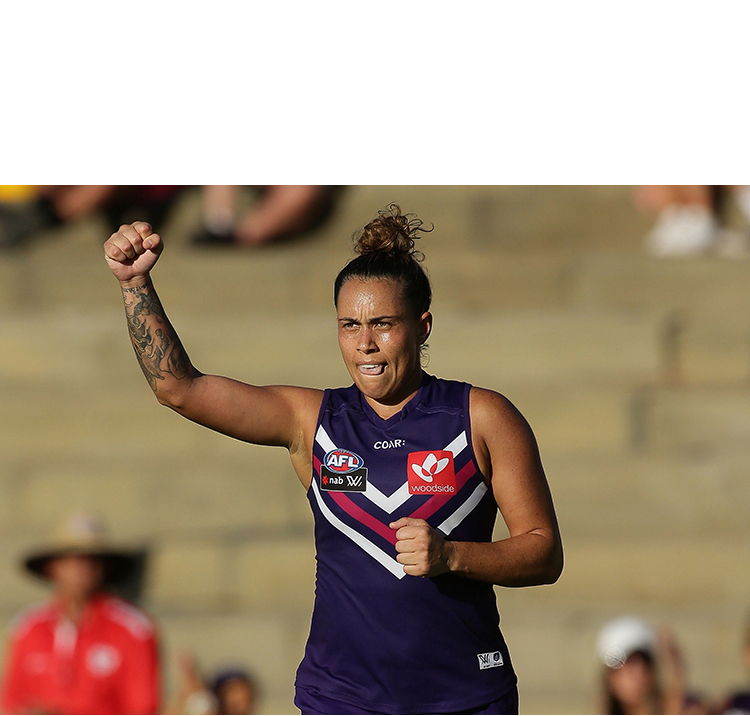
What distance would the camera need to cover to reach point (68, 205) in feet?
27.8

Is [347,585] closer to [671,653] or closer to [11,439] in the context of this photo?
[671,653]

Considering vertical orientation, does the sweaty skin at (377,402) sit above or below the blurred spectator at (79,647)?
above

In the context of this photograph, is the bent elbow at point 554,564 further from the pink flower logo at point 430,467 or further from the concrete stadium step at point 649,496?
the concrete stadium step at point 649,496

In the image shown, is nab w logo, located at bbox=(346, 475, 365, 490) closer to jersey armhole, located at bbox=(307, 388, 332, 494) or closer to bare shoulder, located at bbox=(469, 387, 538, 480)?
jersey armhole, located at bbox=(307, 388, 332, 494)

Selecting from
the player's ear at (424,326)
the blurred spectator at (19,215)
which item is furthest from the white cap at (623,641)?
the blurred spectator at (19,215)

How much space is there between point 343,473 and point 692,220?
5.80 m

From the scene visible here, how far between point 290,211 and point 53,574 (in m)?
3.19

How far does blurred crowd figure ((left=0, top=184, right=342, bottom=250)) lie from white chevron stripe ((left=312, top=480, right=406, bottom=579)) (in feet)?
18.4

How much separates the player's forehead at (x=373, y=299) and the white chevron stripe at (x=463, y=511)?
531mm

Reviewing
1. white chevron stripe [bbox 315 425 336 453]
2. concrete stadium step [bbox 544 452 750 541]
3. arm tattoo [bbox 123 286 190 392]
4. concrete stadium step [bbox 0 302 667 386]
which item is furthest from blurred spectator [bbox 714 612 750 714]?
arm tattoo [bbox 123 286 190 392]

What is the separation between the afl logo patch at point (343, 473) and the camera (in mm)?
2920

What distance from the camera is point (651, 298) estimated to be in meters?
7.85

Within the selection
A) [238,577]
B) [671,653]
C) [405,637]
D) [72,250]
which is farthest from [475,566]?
[72,250]

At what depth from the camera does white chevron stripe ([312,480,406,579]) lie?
9.43ft
